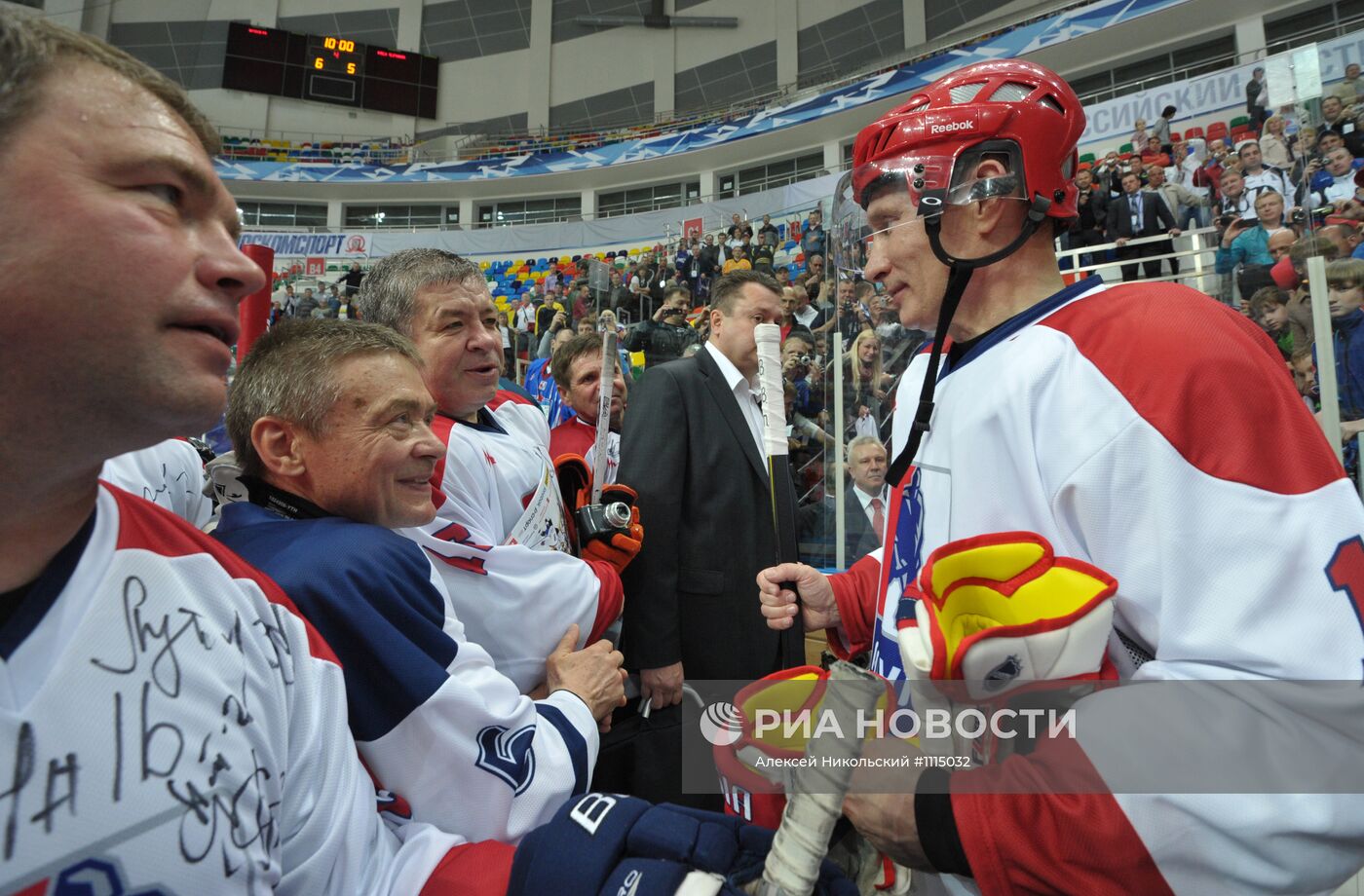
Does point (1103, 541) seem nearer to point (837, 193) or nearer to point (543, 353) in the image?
point (837, 193)

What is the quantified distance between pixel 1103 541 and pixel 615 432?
3.03 meters

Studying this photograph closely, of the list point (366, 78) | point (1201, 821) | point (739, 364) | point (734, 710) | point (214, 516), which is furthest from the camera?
point (366, 78)

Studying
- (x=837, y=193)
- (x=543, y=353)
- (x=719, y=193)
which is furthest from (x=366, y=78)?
(x=837, y=193)

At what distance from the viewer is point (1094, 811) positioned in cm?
81

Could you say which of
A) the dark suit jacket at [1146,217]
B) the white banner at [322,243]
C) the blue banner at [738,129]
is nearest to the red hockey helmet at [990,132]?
the dark suit jacket at [1146,217]

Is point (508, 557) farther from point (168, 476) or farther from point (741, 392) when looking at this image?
point (741, 392)

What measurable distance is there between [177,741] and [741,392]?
217 centimetres

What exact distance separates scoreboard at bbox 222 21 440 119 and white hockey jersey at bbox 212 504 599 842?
84.4ft

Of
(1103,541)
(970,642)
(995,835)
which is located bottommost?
(995,835)

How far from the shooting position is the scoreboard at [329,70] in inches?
870

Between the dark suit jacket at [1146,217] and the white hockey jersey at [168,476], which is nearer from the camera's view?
the white hockey jersey at [168,476]

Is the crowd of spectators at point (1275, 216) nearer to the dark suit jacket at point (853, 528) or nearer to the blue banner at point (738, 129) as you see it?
the dark suit jacket at point (853, 528)

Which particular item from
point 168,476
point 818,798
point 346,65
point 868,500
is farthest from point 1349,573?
point 346,65

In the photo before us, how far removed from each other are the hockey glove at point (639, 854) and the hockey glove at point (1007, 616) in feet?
0.95
